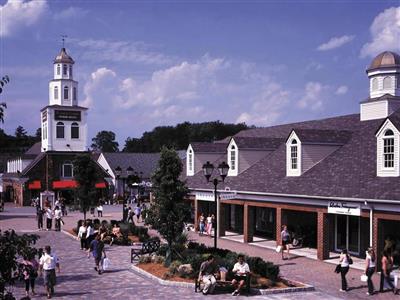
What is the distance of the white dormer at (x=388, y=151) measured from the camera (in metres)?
22.4

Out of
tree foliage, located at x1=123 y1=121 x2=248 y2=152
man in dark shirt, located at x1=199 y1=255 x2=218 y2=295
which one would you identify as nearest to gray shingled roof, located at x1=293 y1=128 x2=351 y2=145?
man in dark shirt, located at x1=199 y1=255 x2=218 y2=295

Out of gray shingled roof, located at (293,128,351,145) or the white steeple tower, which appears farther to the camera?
the white steeple tower

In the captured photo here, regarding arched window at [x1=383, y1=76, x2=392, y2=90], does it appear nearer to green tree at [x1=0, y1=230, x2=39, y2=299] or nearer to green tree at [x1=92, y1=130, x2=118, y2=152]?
green tree at [x1=0, y1=230, x2=39, y2=299]

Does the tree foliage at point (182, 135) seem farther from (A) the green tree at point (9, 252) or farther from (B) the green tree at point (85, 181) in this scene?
(A) the green tree at point (9, 252)

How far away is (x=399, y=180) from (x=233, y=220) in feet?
52.7

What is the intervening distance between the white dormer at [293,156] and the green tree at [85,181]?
13.6 meters

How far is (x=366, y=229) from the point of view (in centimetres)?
2467

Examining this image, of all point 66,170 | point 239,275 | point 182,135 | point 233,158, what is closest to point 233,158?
point 233,158

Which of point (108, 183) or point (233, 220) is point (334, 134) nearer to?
point (233, 220)

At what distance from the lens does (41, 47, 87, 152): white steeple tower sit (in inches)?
2549

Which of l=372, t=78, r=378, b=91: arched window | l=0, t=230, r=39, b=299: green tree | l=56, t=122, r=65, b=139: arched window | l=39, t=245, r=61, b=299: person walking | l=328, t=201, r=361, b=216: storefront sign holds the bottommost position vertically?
l=39, t=245, r=61, b=299: person walking

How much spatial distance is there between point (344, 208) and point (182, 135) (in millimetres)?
125259

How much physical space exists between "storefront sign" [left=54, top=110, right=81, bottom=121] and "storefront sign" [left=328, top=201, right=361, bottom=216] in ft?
153

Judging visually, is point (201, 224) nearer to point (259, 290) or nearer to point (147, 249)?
point (147, 249)
